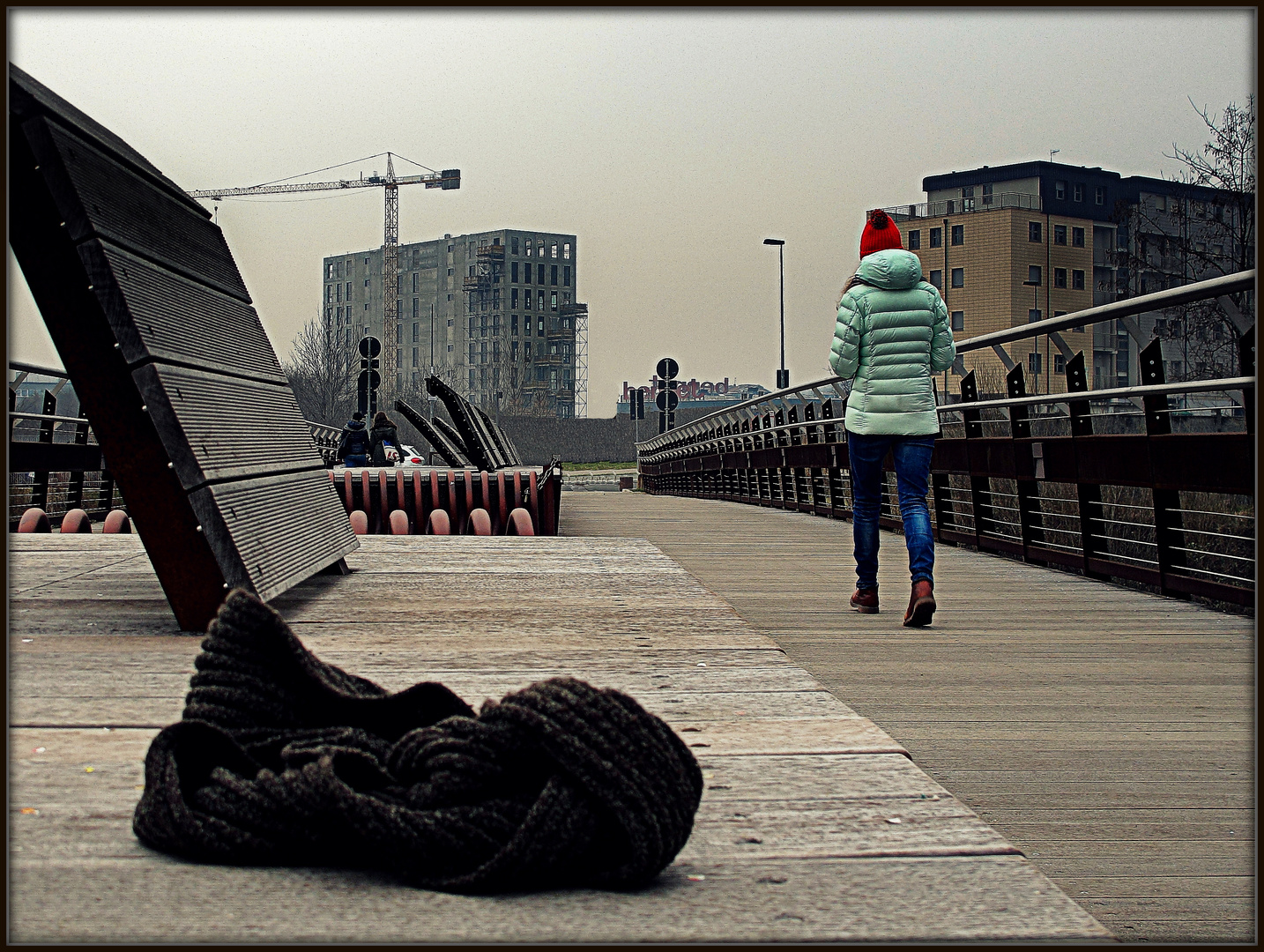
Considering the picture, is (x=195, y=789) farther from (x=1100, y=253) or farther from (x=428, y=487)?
(x=1100, y=253)

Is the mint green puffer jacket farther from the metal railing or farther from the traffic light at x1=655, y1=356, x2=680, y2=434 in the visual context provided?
the traffic light at x1=655, y1=356, x2=680, y2=434

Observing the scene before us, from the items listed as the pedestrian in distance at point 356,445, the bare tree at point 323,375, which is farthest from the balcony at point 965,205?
the pedestrian in distance at point 356,445

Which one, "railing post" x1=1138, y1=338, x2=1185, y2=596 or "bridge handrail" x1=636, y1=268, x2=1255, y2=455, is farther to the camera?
"railing post" x1=1138, y1=338, x2=1185, y2=596

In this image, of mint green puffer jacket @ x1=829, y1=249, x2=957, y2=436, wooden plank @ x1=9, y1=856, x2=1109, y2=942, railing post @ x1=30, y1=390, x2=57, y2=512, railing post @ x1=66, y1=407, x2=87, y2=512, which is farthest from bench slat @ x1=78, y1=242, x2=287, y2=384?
railing post @ x1=66, y1=407, x2=87, y2=512

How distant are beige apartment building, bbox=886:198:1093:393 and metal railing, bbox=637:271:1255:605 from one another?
71.4 meters

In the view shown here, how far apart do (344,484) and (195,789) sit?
8044 millimetres

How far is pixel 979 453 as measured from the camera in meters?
8.37

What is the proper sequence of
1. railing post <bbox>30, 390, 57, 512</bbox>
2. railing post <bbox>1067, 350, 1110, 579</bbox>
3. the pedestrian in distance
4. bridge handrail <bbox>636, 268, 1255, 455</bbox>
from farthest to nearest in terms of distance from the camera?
the pedestrian in distance → railing post <bbox>30, 390, 57, 512</bbox> → railing post <bbox>1067, 350, 1110, 579</bbox> → bridge handrail <bbox>636, 268, 1255, 455</bbox>

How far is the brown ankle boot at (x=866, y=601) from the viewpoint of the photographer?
225 inches

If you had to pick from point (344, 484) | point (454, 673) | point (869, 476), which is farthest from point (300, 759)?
→ point (344, 484)

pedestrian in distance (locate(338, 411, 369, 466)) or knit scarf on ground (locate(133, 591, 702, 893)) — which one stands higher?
pedestrian in distance (locate(338, 411, 369, 466))

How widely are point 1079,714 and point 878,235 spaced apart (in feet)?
9.47

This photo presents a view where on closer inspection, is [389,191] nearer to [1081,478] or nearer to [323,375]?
[323,375]

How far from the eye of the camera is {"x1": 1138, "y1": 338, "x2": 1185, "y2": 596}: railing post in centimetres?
602
